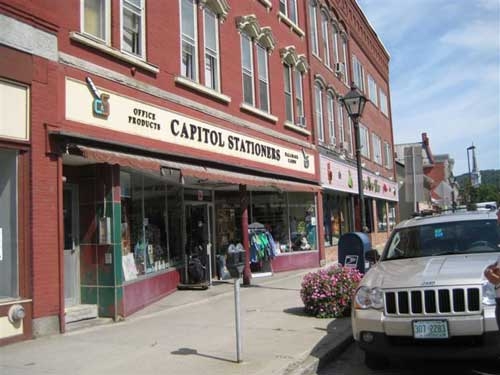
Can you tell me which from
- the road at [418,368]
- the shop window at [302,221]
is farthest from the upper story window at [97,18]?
the shop window at [302,221]

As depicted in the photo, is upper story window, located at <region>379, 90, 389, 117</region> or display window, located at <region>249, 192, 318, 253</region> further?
upper story window, located at <region>379, 90, 389, 117</region>

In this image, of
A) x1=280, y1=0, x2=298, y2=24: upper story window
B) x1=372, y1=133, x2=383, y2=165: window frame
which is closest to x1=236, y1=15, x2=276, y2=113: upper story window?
x1=280, y1=0, x2=298, y2=24: upper story window

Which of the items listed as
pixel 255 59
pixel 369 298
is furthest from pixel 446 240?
pixel 255 59

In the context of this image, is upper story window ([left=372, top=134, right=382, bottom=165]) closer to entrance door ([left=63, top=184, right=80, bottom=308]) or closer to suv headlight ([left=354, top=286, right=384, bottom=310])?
entrance door ([left=63, top=184, right=80, bottom=308])

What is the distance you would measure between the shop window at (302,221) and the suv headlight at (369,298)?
522 inches

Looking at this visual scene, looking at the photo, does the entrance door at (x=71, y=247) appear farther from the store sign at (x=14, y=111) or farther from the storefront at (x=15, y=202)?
the store sign at (x=14, y=111)

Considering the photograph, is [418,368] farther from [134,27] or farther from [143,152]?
[134,27]

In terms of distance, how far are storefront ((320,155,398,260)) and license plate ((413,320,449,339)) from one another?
52.2ft

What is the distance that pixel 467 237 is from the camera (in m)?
7.40

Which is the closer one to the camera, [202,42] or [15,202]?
[15,202]

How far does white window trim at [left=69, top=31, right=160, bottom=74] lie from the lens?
9.81 metres

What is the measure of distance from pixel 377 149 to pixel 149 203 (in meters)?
24.1

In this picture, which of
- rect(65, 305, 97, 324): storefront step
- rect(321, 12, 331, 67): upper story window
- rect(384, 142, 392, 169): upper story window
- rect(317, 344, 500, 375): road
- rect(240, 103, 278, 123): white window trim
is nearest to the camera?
rect(317, 344, 500, 375): road

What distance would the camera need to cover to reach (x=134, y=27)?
464 inches
